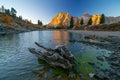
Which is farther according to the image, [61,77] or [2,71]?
[2,71]

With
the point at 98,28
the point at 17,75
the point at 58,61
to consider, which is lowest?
the point at 17,75

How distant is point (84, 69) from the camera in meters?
17.7

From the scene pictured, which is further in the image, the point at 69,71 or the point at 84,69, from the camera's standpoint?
the point at 84,69

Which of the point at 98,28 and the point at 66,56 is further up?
the point at 98,28

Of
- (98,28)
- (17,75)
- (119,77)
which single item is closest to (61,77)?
(17,75)

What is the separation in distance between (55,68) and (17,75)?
5292 mm

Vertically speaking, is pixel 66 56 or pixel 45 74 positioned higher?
pixel 66 56

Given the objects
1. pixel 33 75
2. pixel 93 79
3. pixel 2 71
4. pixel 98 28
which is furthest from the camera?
pixel 98 28

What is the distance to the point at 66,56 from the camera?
60.0ft

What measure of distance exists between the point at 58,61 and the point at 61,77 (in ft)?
10.5

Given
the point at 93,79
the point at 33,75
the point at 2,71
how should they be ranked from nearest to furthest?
the point at 93,79
the point at 33,75
the point at 2,71

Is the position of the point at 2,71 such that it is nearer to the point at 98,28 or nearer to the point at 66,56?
the point at 66,56

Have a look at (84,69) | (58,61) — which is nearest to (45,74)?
(58,61)

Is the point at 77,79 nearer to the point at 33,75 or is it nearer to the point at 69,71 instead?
the point at 69,71
